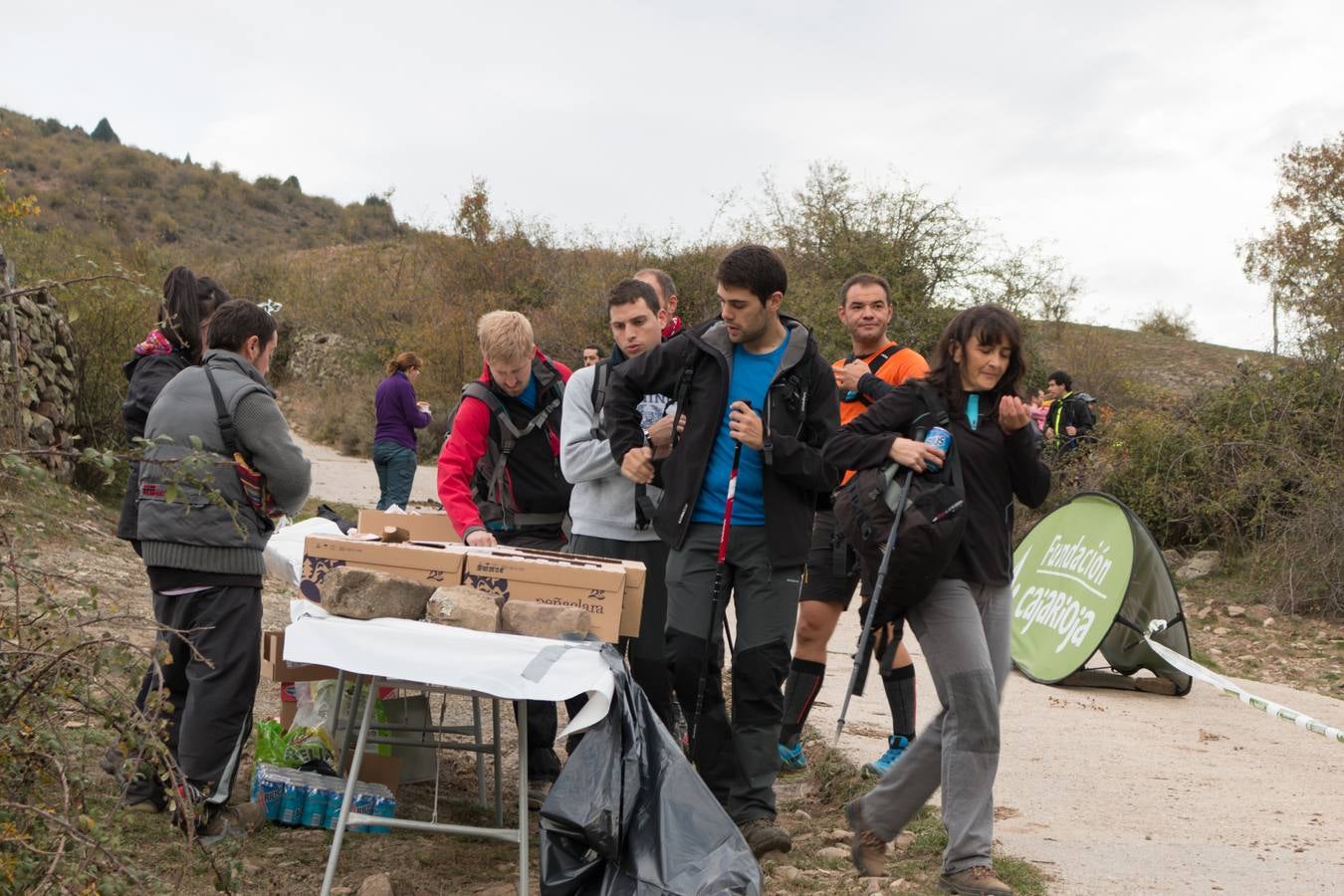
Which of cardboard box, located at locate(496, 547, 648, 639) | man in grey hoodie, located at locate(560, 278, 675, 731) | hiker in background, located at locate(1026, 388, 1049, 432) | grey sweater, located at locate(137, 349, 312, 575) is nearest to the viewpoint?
cardboard box, located at locate(496, 547, 648, 639)

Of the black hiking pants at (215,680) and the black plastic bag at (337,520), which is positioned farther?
the black plastic bag at (337,520)

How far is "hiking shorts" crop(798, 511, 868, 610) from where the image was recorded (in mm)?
5516

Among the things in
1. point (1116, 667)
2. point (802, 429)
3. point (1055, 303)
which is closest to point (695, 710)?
point (802, 429)

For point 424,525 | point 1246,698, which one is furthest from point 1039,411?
point 424,525

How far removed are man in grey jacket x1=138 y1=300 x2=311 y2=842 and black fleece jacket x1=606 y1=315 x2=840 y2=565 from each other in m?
1.24

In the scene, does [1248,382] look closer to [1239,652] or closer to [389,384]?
[1239,652]

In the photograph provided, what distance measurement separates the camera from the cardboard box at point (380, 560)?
13.5 ft

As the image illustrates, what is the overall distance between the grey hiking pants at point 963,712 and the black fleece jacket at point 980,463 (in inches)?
3.5

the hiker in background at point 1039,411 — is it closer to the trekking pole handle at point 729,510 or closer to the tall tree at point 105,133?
the trekking pole handle at point 729,510

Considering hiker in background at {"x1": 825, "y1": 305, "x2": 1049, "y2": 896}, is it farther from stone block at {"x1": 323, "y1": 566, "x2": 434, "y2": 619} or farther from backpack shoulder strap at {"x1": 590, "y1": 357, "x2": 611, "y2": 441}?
stone block at {"x1": 323, "y1": 566, "x2": 434, "y2": 619}

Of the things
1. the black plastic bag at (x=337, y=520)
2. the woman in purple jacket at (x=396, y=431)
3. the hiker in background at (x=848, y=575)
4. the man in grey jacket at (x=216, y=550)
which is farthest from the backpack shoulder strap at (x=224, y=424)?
the woman in purple jacket at (x=396, y=431)

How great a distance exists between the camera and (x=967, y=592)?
411cm

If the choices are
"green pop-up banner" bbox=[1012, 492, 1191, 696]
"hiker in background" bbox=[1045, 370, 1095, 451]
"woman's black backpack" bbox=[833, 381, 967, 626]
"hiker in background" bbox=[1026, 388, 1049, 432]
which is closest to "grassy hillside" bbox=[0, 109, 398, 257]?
"hiker in background" bbox=[1026, 388, 1049, 432]

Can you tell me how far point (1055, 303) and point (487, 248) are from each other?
14408 millimetres
